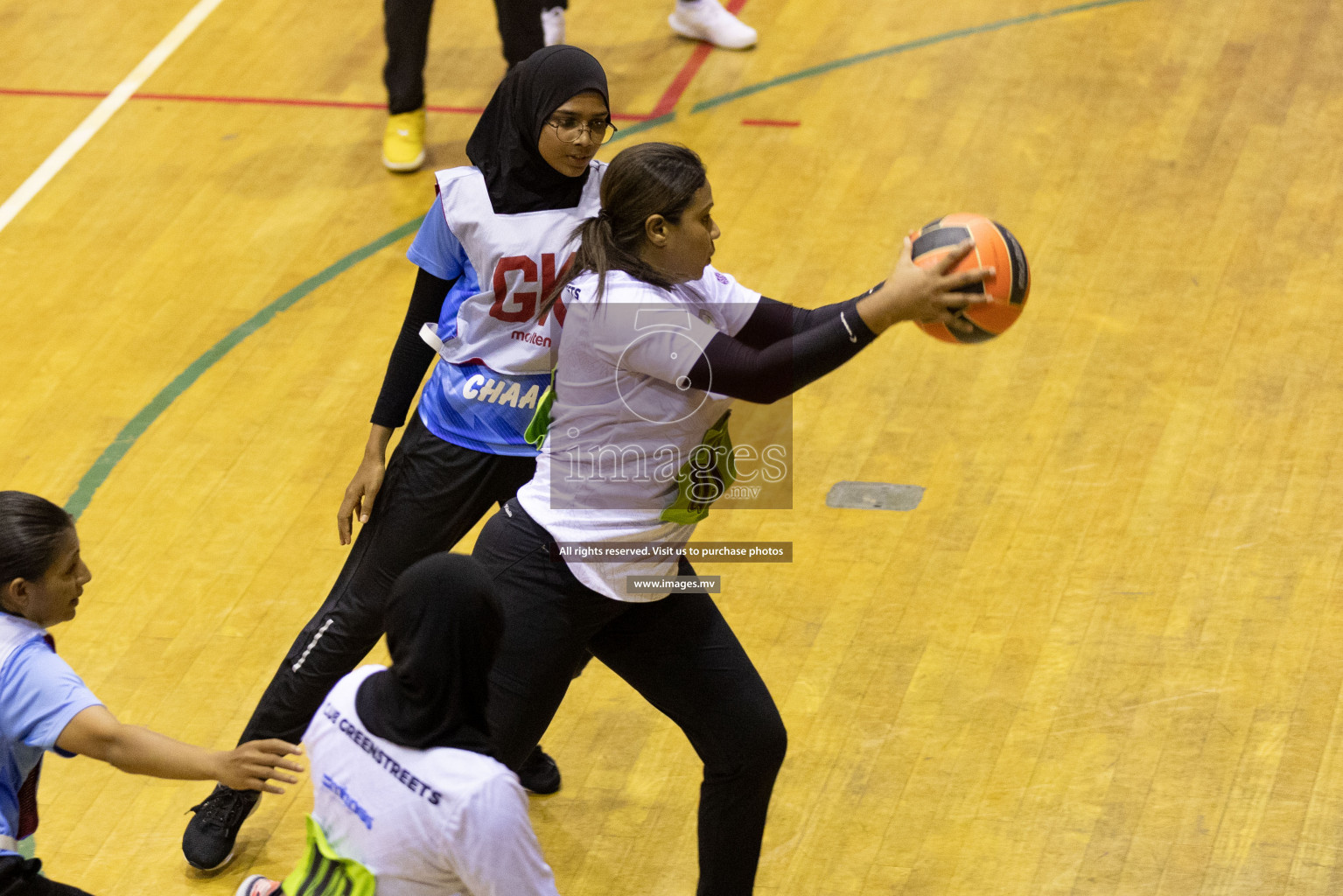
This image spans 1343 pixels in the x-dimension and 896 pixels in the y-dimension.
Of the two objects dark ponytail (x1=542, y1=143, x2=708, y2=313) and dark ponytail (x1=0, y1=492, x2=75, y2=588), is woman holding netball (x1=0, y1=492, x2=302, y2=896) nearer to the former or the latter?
dark ponytail (x1=0, y1=492, x2=75, y2=588)

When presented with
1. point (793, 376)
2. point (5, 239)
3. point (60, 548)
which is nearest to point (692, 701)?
point (793, 376)

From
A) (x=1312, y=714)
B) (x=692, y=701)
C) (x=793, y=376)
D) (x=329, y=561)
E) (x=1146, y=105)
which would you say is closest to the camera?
(x=793, y=376)

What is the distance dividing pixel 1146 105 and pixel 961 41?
3.46ft

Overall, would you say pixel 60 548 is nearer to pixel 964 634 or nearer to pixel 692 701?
pixel 692 701

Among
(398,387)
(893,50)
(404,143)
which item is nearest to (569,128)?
(398,387)

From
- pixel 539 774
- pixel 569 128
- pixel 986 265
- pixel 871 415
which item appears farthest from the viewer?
pixel 871 415

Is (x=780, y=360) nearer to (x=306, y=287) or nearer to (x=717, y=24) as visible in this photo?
(x=306, y=287)

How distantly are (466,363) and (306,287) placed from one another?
2.74 metres

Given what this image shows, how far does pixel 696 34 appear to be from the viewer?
7.96 meters

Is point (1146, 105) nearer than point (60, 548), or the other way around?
point (60, 548)

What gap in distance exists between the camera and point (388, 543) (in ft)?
12.6

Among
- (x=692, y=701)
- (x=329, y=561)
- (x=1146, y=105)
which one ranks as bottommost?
(x=1146, y=105)

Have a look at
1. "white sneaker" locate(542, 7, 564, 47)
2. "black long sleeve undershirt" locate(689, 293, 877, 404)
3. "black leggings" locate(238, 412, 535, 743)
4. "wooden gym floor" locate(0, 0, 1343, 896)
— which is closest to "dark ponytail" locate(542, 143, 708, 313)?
"black long sleeve undershirt" locate(689, 293, 877, 404)

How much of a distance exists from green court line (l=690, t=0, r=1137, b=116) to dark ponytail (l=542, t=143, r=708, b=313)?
14.4 ft
